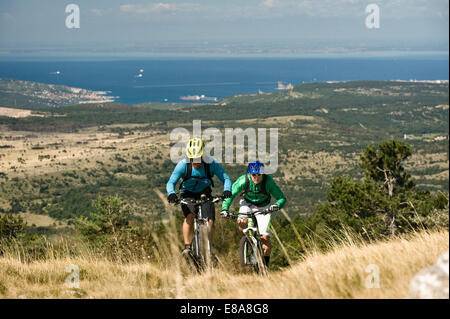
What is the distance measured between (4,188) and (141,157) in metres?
39.7

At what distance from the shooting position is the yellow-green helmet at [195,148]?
6.92 m

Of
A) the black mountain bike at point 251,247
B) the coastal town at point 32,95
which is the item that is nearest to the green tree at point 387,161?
the black mountain bike at point 251,247

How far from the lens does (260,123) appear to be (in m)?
163

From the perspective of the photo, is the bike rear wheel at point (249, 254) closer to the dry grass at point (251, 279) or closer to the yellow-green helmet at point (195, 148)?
the dry grass at point (251, 279)

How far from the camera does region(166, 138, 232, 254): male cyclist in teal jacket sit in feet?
22.9

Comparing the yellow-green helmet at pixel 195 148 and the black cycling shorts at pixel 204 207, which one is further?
the black cycling shorts at pixel 204 207

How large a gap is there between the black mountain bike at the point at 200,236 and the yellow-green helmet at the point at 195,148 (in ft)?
2.18

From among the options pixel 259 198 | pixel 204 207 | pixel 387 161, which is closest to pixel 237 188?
pixel 259 198

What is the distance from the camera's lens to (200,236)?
7.20 metres

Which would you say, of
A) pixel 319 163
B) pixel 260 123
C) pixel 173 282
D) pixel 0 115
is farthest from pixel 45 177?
pixel 173 282

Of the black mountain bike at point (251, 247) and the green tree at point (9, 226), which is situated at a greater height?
the black mountain bike at point (251, 247)

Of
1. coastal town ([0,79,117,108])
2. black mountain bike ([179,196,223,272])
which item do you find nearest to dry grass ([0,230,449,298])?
black mountain bike ([179,196,223,272])

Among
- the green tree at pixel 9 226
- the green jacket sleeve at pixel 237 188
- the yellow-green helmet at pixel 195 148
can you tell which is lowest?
the green tree at pixel 9 226

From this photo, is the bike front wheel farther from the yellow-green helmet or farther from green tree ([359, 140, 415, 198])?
green tree ([359, 140, 415, 198])
